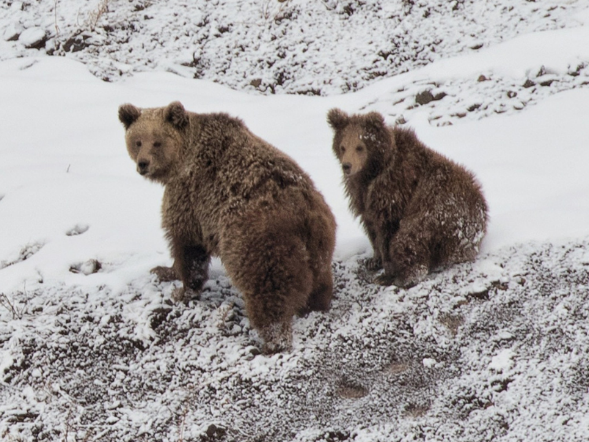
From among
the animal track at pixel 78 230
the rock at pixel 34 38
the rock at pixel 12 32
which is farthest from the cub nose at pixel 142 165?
the rock at pixel 12 32

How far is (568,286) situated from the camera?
5.97 m

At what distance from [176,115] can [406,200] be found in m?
2.21

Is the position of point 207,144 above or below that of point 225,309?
above

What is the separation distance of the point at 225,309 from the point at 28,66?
25.7 feet

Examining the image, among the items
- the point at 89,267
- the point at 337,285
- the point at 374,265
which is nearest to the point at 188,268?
the point at 89,267

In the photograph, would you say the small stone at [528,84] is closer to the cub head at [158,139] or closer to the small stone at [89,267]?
the cub head at [158,139]

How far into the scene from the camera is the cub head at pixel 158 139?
6406mm

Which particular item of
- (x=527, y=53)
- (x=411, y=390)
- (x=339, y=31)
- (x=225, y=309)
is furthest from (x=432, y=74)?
(x=411, y=390)

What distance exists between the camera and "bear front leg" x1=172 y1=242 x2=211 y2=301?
644cm

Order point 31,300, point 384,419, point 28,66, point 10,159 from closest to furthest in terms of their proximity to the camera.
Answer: point 384,419 < point 31,300 < point 10,159 < point 28,66

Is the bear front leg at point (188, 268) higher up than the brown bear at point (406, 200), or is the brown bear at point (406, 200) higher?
the brown bear at point (406, 200)

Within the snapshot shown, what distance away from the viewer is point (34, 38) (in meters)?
12.7

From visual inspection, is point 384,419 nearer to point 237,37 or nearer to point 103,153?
point 103,153

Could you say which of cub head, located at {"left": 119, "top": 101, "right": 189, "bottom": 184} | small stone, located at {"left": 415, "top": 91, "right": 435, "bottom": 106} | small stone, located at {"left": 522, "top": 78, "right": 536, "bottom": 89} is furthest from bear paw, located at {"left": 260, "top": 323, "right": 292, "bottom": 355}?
small stone, located at {"left": 522, "top": 78, "right": 536, "bottom": 89}
